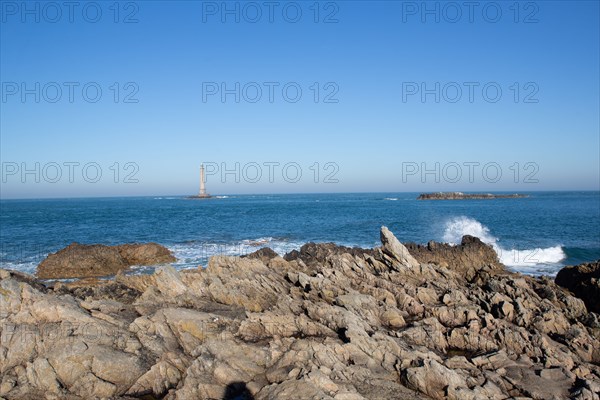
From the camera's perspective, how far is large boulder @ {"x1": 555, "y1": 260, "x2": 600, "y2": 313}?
61.2 ft

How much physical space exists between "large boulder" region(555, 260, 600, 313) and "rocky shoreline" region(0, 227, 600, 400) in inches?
5.1

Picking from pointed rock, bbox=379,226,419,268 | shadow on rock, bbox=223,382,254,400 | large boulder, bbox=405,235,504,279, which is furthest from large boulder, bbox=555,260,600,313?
shadow on rock, bbox=223,382,254,400

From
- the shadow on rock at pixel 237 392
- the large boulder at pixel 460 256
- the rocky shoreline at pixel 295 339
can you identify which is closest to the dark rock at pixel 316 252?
the large boulder at pixel 460 256

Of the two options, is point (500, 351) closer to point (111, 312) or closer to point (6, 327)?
point (111, 312)

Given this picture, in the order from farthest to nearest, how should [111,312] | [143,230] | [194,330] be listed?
[143,230], [111,312], [194,330]

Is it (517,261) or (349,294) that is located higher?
(349,294)

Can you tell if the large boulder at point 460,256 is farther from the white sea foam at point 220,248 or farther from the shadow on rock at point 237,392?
the shadow on rock at point 237,392

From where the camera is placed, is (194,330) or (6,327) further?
(194,330)

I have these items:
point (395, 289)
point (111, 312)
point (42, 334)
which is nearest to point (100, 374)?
point (42, 334)

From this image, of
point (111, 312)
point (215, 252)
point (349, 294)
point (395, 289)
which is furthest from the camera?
point (215, 252)

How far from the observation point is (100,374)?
10500 mm

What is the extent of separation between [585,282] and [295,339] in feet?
52.0

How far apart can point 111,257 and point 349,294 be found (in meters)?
22.5

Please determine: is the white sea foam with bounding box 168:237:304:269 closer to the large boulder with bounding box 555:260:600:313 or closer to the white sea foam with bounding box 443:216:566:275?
the white sea foam with bounding box 443:216:566:275
